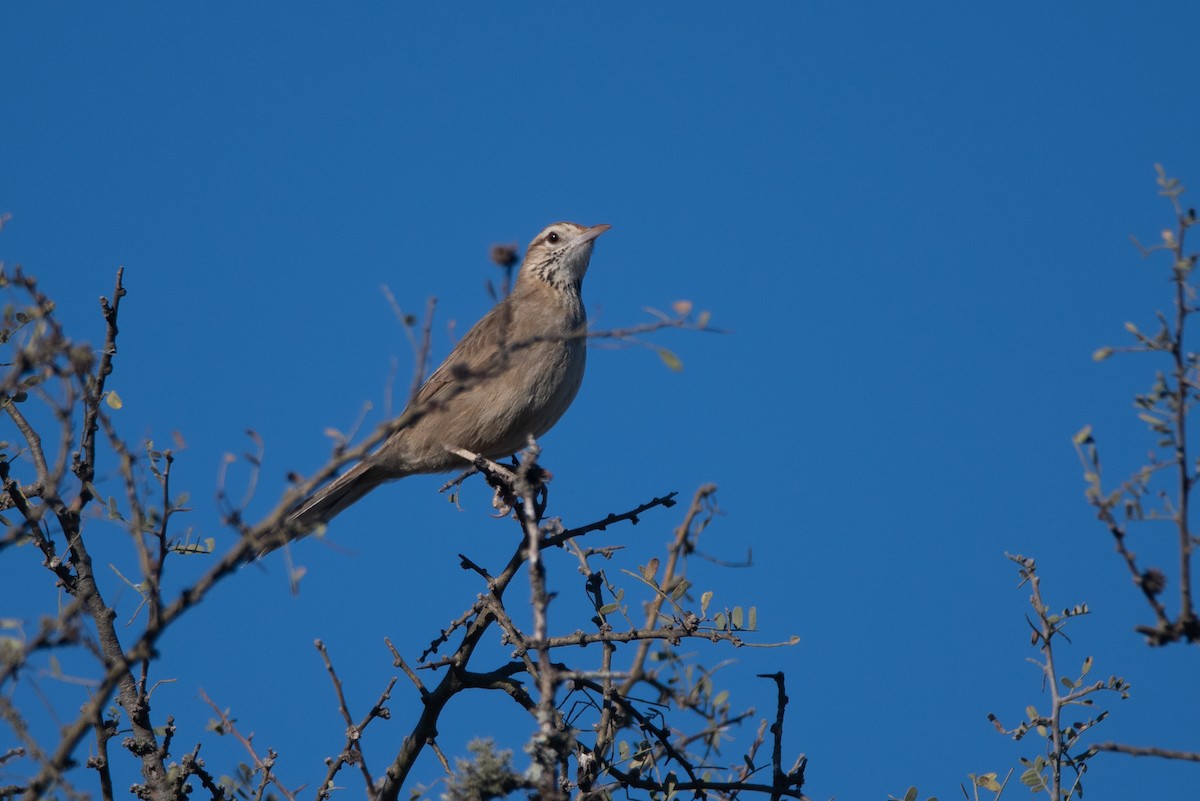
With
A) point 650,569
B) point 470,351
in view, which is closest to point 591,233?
point 470,351

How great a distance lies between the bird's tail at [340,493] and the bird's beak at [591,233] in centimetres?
220

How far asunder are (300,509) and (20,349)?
13.2 ft

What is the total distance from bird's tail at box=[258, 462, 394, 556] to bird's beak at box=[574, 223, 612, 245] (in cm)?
220

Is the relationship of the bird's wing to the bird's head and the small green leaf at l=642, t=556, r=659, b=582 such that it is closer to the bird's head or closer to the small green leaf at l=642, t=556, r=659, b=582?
the bird's head

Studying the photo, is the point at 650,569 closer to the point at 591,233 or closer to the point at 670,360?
the point at 670,360

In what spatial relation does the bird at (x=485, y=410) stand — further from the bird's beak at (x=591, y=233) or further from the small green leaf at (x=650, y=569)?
the small green leaf at (x=650, y=569)

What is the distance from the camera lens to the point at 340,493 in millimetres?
7027

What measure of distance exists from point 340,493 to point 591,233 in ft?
8.43

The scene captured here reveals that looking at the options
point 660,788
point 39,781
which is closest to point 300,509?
point 660,788

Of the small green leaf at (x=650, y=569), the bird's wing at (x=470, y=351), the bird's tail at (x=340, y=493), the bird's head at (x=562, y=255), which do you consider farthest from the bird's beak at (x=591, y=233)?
the small green leaf at (x=650, y=569)

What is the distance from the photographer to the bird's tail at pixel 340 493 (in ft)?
22.5

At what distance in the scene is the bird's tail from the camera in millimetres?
6866

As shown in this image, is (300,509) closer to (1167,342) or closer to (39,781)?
(39,781)

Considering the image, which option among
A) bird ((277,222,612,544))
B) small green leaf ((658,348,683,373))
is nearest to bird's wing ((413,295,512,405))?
bird ((277,222,612,544))
